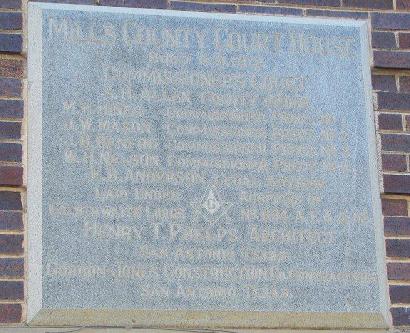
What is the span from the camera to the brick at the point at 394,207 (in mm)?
4852

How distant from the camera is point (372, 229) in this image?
4793 mm

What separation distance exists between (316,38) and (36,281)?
4.94 ft

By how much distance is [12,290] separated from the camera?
451 centimetres

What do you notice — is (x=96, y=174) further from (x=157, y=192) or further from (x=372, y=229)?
(x=372, y=229)

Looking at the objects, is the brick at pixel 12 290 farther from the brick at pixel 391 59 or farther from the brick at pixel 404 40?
the brick at pixel 404 40

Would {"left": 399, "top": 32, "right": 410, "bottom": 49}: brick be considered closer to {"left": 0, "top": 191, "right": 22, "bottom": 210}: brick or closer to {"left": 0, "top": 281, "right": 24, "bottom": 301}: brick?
{"left": 0, "top": 191, "right": 22, "bottom": 210}: brick

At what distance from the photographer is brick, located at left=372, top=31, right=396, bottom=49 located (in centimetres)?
507

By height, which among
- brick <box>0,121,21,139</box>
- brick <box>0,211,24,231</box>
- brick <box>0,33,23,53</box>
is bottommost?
brick <box>0,211,24,231</box>

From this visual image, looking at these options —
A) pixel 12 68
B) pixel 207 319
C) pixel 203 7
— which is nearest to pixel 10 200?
pixel 12 68

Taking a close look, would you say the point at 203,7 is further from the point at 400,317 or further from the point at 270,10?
the point at 400,317

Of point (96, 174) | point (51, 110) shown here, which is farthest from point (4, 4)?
point (96, 174)

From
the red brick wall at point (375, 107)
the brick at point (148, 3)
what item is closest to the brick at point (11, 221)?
the red brick wall at point (375, 107)

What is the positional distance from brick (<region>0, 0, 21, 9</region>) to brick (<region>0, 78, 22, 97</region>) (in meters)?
0.31

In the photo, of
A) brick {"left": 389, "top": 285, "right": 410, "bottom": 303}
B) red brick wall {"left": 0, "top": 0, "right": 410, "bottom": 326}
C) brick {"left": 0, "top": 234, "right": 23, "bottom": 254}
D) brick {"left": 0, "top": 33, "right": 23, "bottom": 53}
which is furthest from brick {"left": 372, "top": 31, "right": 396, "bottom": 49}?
brick {"left": 0, "top": 234, "right": 23, "bottom": 254}
